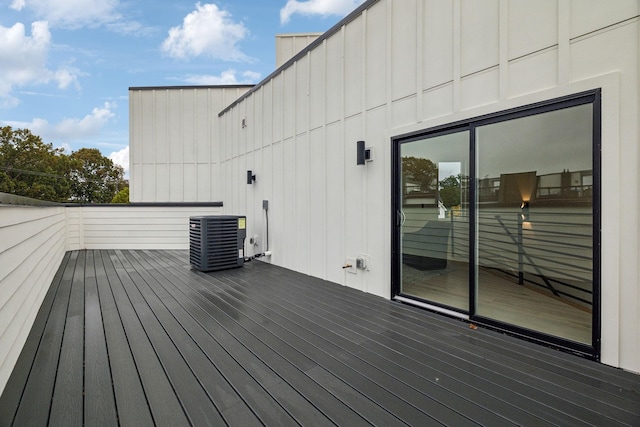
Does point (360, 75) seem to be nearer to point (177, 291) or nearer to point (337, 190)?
point (337, 190)

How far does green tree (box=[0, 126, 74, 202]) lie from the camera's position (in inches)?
629

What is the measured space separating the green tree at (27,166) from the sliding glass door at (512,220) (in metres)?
20.7

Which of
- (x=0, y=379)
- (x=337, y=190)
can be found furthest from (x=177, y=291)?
(x=337, y=190)

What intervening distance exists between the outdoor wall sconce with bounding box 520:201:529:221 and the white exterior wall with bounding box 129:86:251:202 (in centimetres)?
755

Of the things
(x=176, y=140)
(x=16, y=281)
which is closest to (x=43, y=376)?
(x=16, y=281)

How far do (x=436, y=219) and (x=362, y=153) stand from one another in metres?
1.19

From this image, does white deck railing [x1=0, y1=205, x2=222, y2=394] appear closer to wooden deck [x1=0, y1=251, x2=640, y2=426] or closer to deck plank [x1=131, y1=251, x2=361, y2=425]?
wooden deck [x1=0, y1=251, x2=640, y2=426]

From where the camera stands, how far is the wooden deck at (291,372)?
4.72 feet

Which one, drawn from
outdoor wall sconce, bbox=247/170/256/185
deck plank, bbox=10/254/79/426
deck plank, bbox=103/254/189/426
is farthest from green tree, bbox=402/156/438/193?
outdoor wall sconce, bbox=247/170/256/185

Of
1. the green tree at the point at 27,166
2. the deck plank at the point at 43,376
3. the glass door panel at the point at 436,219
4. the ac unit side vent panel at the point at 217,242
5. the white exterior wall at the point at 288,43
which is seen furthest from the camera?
the green tree at the point at 27,166

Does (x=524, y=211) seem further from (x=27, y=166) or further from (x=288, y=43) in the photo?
(x=27, y=166)

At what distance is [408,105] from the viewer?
3.16 meters

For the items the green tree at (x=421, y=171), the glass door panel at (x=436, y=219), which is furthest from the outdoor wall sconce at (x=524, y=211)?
the green tree at (x=421, y=171)

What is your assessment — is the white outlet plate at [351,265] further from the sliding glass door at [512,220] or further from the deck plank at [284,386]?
the deck plank at [284,386]
